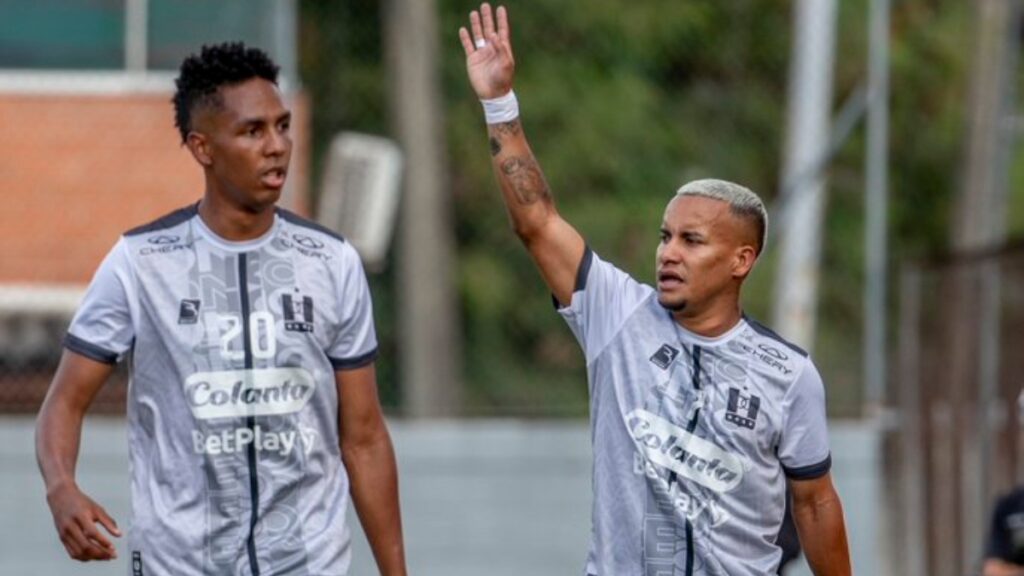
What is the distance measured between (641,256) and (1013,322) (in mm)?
2402

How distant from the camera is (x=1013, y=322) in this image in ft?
38.2

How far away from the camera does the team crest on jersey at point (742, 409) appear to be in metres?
6.37

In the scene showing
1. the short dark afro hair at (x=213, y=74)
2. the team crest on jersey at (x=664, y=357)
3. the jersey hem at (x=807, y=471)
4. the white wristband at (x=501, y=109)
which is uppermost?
the short dark afro hair at (x=213, y=74)

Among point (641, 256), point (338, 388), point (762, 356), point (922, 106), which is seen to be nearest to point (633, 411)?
point (762, 356)

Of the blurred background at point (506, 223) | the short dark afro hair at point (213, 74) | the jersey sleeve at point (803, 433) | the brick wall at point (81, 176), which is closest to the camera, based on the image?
the jersey sleeve at point (803, 433)

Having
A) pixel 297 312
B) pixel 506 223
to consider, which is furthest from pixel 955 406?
pixel 297 312

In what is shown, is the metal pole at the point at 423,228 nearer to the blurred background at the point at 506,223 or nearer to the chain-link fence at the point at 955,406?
the blurred background at the point at 506,223

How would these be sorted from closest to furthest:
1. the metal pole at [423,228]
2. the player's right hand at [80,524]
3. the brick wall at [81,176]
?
→ the player's right hand at [80,524], the brick wall at [81,176], the metal pole at [423,228]

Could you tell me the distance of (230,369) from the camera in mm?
6336

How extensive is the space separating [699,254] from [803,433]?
55cm

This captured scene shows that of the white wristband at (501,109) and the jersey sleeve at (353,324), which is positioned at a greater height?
the white wristband at (501,109)

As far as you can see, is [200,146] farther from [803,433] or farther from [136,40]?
[136,40]

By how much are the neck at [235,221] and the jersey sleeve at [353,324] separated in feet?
0.83

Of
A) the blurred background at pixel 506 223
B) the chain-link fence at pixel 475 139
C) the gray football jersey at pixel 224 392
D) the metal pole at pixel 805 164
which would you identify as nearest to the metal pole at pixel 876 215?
the blurred background at pixel 506 223
